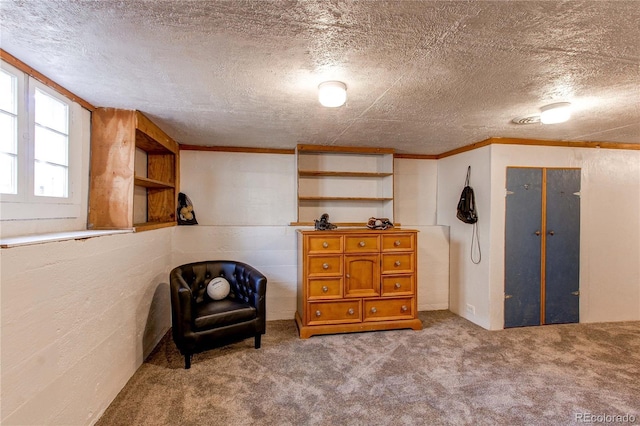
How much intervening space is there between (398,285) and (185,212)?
258 centimetres

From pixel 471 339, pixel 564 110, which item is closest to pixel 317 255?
pixel 471 339

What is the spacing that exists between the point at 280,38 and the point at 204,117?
1452 mm

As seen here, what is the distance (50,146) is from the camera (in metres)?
1.91

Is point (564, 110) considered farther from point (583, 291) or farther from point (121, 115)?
point (121, 115)

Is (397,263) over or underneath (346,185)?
underneath

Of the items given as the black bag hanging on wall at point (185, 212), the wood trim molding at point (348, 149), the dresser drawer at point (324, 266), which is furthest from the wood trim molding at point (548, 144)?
the black bag hanging on wall at point (185, 212)

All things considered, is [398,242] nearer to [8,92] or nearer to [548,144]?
[548,144]

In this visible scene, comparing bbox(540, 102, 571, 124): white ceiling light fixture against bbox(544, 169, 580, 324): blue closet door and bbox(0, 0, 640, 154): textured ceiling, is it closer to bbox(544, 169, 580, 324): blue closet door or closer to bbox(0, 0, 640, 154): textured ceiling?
bbox(0, 0, 640, 154): textured ceiling

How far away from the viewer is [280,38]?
1.33m

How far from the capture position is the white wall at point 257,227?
11.8 feet

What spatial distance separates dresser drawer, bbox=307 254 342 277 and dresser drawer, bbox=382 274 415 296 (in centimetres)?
55

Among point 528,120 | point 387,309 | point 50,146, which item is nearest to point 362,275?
point 387,309

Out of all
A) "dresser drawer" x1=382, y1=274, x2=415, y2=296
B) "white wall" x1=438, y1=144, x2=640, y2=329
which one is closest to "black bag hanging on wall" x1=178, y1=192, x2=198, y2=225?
"dresser drawer" x1=382, y1=274, x2=415, y2=296

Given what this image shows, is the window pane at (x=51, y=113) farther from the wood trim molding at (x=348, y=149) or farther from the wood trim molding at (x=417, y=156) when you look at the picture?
the wood trim molding at (x=417, y=156)
